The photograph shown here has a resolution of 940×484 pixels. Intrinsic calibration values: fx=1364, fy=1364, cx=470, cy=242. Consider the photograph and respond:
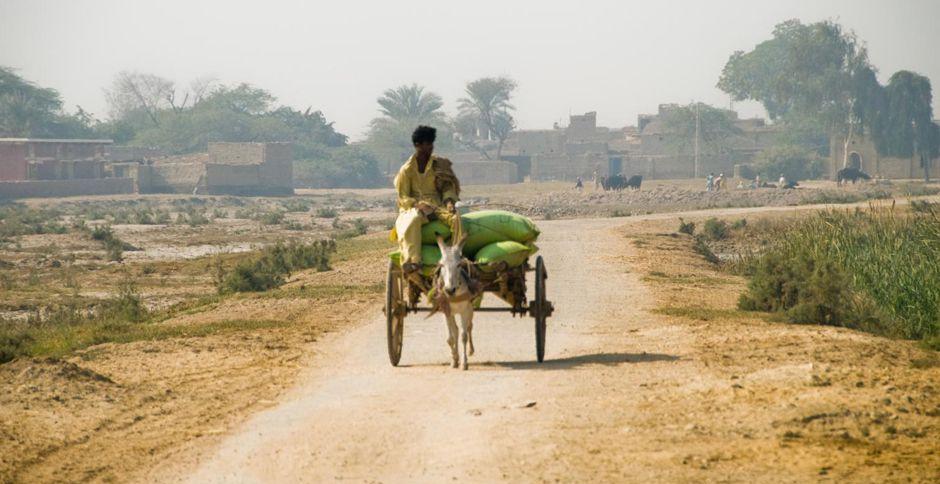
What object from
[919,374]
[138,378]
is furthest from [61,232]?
[919,374]

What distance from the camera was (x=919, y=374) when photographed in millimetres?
12555

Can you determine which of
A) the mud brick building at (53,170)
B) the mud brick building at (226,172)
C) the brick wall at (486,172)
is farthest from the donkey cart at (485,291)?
the brick wall at (486,172)

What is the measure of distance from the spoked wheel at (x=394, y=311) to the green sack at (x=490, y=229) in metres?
0.73

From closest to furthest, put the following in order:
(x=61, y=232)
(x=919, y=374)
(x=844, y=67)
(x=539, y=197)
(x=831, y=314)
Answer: (x=919, y=374)
(x=831, y=314)
(x=61, y=232)
(x=539, y=197)
(x=844, y=67)

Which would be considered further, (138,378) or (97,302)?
(97,302)

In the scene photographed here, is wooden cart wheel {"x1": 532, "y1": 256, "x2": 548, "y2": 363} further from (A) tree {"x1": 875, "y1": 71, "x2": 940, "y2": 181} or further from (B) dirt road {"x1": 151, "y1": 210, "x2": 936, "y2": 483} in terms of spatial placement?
(A) tree {"x1": 875, "y1": 71, "x2": 940, "y2": 181}

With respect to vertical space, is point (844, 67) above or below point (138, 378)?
above

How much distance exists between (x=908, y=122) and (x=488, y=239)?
3307 inches

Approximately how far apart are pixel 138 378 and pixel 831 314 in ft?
29.9

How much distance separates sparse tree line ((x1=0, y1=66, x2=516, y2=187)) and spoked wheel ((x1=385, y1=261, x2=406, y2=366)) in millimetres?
89533

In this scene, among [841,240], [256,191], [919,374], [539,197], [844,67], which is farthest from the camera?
[844,67]

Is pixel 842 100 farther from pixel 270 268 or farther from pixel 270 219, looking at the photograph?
pixel 270 268

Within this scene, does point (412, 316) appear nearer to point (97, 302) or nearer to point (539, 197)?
point (97, 302)

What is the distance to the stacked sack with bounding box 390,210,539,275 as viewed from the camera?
12.9 m
